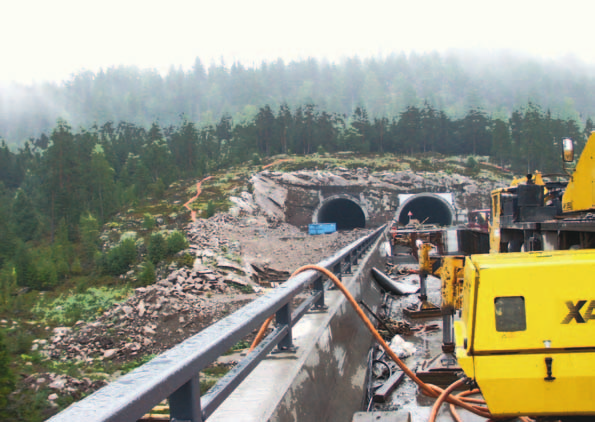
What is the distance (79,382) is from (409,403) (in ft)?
53.9

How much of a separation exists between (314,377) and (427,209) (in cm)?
7015

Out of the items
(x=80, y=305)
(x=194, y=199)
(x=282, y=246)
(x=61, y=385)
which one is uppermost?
(x=194, y=199)

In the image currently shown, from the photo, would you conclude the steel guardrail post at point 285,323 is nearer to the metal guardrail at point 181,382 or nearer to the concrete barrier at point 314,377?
the concrete barrier at point 314,377

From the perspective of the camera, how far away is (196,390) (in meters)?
1.93

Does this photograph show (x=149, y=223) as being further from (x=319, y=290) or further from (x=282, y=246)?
(x=319, y=290)

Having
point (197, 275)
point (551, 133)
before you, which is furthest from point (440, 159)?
point (197, 275)

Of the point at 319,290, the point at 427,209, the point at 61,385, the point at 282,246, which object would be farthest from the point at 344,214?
the point at 319,290

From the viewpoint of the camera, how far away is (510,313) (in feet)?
10.5

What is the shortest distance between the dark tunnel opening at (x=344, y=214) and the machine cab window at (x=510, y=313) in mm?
65211

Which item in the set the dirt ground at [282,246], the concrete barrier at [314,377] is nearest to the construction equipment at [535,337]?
the concrete barrier at [314,377]

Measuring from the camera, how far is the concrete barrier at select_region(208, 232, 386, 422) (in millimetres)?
2719

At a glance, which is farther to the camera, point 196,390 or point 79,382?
→ point 79,382

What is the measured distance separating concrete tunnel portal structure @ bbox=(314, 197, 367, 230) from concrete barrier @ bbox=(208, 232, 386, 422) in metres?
60.4

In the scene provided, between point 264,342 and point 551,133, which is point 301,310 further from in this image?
point 551,133
